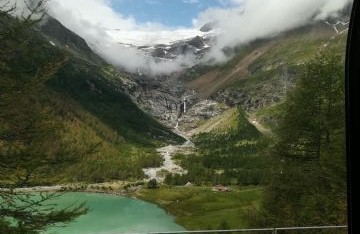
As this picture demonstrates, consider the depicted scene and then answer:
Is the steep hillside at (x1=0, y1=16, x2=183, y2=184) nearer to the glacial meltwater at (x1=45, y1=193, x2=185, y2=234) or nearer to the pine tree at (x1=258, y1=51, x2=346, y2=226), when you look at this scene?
the pine tree at (x1=258, y1=51, x2=346, y2=226)

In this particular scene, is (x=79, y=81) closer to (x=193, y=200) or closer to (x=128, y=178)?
(x=128, y=178)

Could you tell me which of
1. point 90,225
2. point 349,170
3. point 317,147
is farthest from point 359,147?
point 90,225

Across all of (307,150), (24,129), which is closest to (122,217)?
(307,150)

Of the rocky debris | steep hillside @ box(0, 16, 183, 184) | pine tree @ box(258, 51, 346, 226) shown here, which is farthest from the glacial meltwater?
pine tree @ box(258, 51, 346, 226)

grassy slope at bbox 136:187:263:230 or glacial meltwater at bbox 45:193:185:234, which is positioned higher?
grassy slope at bbox 136:187:263:230

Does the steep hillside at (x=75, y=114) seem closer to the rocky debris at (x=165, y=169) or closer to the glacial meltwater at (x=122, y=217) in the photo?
the rocky debris at (x=165, y=169)

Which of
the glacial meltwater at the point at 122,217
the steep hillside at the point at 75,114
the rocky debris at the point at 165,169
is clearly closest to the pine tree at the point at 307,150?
the steep hillside at the point at 75,114

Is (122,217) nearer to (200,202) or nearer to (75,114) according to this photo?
(200,202)

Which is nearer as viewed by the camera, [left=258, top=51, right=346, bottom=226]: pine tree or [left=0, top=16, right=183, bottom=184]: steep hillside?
[left=0, top=16, right=183, bottom=184]: steep hillside
